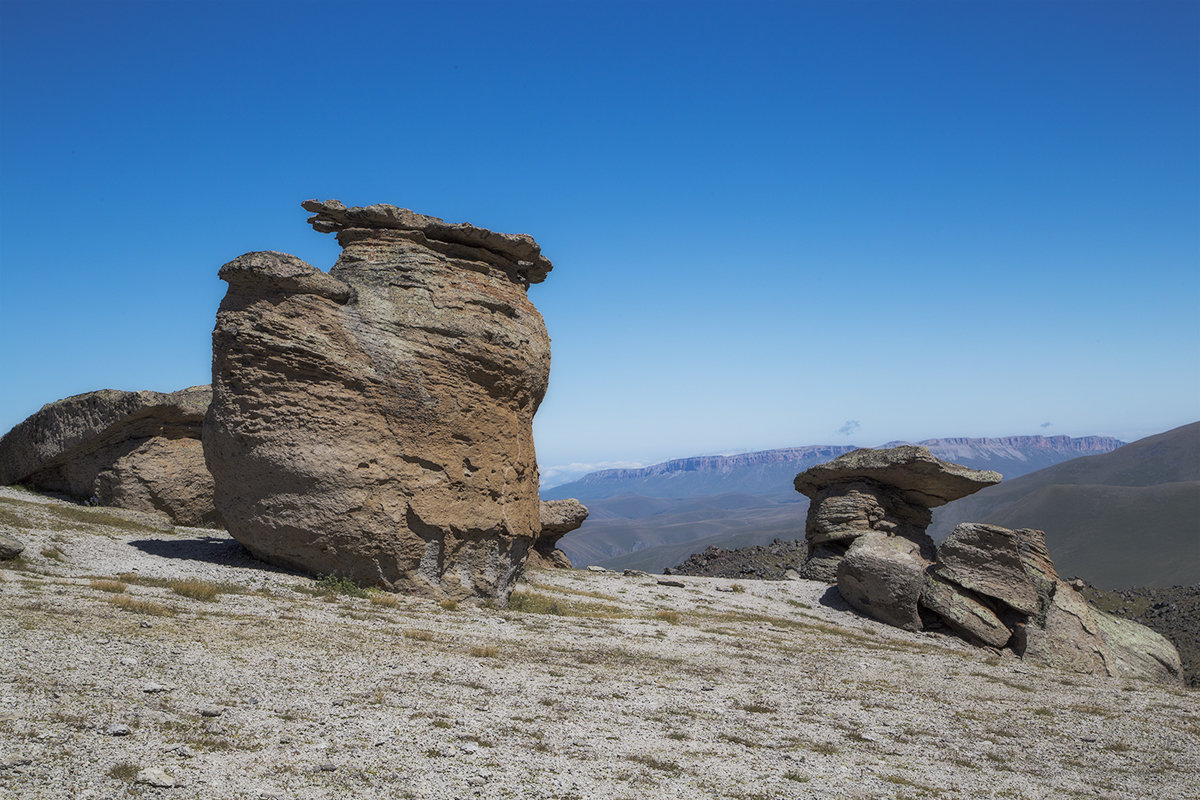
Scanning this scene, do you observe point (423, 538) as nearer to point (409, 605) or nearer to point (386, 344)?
point (409, 605)

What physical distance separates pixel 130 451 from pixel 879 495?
26210 mm

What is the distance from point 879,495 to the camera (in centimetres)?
3011

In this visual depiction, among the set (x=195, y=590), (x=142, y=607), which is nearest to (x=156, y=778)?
(x=142, y=607)

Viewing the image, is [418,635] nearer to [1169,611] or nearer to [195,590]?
[195,590]

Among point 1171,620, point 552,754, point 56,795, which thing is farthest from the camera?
point 1171,620

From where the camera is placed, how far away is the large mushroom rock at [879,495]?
28875mm

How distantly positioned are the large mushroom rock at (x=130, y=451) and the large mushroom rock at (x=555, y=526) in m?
11.1

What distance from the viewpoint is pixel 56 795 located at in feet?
17.8

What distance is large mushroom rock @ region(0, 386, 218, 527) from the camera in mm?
24266

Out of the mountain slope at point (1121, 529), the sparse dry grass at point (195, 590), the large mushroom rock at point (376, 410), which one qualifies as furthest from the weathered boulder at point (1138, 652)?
the mountain slope at point (1121, 529)

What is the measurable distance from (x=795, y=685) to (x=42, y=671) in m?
10.0

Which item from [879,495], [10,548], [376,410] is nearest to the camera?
[10,548]

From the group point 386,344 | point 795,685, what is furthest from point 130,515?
point 795,685

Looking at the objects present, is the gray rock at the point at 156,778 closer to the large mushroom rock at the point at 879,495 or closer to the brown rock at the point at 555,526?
the brown rock at the point at 555,526
